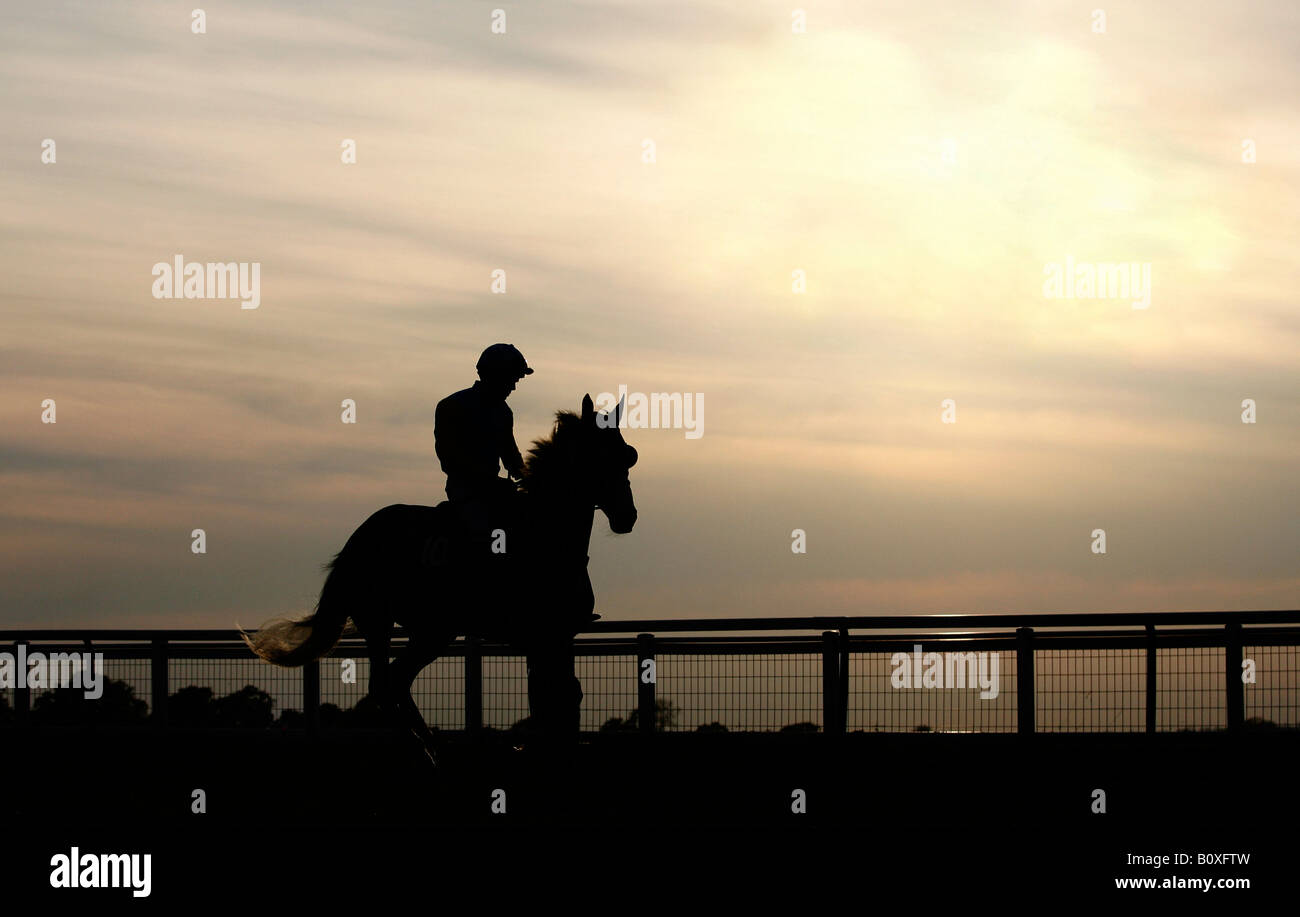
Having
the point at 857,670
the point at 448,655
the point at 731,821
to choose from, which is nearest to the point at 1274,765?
the point at 857,670

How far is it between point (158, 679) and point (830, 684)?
688cm

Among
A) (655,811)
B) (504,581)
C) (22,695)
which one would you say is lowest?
(655,811)

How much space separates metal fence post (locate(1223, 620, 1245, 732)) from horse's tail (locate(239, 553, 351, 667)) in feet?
24.3

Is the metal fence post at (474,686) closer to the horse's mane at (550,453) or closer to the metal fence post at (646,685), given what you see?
the metal fence post at (646,685)

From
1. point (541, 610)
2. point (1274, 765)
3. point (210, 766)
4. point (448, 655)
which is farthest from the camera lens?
point (448, 655)

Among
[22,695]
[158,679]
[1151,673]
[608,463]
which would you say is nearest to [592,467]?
[608,463]

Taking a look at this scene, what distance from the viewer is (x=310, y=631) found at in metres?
12.8

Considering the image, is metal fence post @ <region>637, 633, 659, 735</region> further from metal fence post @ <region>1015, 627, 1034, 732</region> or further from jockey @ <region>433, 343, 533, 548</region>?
jockey @ <region>433, 343, 533, 548</region>

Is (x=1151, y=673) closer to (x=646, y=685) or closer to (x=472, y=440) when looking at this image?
(x=646, y=685)

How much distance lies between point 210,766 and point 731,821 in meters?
6.50
